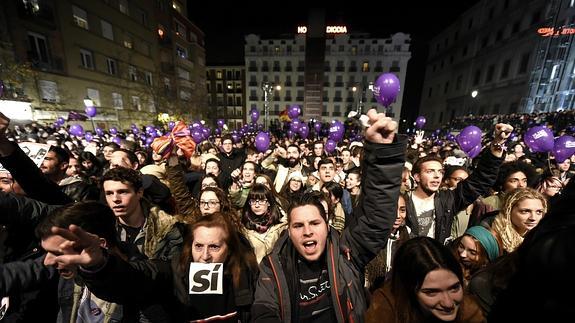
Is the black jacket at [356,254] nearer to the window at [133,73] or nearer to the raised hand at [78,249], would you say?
the raised hand at [78,249]

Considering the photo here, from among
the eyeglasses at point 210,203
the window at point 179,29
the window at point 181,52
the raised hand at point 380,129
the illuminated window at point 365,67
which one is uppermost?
the window at point 179,29

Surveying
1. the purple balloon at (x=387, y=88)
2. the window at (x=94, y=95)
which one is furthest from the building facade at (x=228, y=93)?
the purple balloon at (x=387, y=88)

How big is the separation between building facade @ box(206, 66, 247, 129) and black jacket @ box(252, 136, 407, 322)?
53324mm

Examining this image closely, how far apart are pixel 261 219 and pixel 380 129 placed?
1919 mm

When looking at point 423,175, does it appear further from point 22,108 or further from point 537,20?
point 537,20

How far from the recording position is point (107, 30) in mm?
22062

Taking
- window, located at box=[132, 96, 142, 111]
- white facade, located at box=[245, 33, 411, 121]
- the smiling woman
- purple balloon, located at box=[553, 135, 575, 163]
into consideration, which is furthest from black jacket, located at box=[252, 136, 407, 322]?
white facade, located at box=[245, 33, 411, 121]

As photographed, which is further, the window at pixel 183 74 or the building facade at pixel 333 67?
the building facade at pixel 333 67

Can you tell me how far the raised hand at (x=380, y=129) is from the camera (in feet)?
4.60

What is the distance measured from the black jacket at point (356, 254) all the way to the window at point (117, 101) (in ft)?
90.4

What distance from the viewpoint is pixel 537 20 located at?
23656mm

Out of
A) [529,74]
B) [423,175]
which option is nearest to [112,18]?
[423,175]

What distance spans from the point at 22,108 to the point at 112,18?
12.6 m

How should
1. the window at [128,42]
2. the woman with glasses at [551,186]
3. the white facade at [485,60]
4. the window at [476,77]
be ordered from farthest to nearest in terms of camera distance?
the window at [476,77] < the white facade at [485,60] < the window at [128,42] < the woman with glasses at [551,186]
